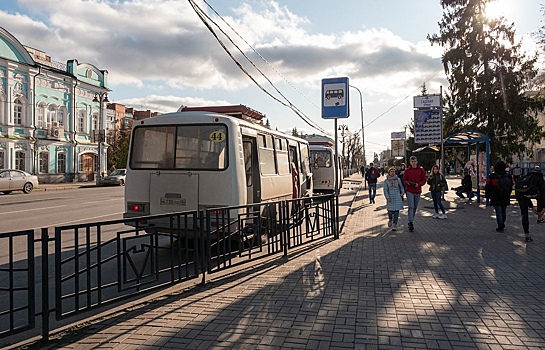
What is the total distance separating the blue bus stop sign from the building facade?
30.1 metres

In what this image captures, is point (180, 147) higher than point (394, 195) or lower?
higher

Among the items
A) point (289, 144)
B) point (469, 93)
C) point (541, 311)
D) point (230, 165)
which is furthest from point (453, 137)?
point (541, 311)

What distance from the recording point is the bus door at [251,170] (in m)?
8.72

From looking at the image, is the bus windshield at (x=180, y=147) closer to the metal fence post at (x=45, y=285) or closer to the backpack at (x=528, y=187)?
the metal fence post at (x=45, y=285)

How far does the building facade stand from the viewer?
108 feet

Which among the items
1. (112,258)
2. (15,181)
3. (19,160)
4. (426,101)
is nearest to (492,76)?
(426,101)

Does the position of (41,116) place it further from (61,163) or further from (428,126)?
(428,126)

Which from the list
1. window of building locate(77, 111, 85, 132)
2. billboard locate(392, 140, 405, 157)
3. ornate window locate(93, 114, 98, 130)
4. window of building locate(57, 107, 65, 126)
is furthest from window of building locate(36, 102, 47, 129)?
billboard locate(392, 140, 405, 157)

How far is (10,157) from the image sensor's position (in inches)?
1293

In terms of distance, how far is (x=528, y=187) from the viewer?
9023 millimetres

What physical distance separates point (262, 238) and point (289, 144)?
5465mm

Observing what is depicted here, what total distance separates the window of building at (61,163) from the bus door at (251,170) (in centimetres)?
3456

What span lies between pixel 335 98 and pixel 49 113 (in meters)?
33.6

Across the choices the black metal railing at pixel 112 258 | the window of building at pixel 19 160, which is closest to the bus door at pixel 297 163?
the black metal railing at pixel 112 258
